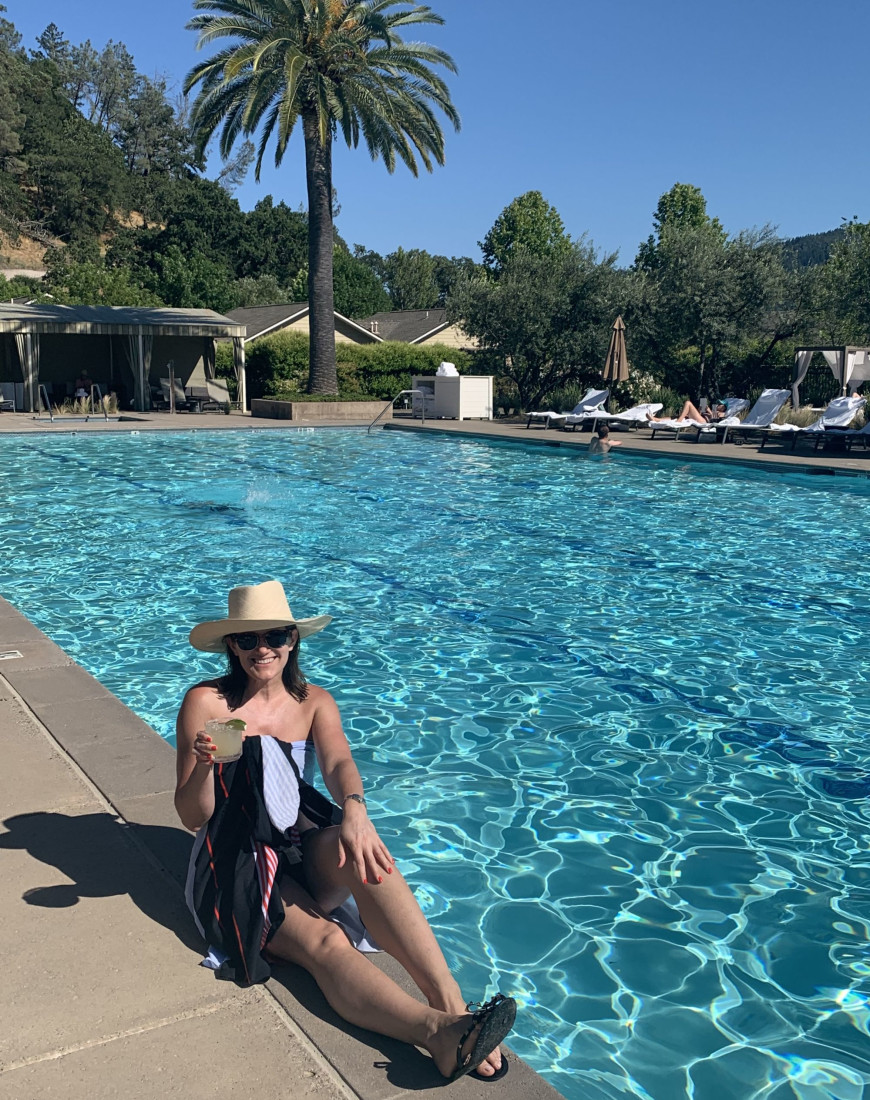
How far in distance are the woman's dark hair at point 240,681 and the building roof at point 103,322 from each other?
88.0 feet

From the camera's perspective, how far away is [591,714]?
6.40 metres

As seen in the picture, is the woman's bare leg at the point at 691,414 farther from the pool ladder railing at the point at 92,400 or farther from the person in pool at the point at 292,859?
the person in pool at the point at 292,859

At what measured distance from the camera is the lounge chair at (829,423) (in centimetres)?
1870

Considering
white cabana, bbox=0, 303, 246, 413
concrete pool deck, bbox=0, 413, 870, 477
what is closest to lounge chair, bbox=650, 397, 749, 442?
concrete pool deck, bbox=0, 413, 870, 477

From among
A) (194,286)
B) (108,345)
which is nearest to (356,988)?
(108,345)

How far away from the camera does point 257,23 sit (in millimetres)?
26172

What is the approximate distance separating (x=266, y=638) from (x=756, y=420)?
19522mm

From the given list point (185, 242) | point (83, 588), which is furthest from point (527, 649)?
point (185, 242)

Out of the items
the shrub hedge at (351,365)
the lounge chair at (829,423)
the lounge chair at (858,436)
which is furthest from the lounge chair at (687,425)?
the shrub hedge at (351,365)

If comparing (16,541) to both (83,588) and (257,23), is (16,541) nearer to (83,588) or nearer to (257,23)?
(83,588)

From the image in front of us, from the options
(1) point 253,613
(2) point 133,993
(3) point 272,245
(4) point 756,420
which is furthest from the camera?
(3) point 272,245

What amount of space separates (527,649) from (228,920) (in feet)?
16.4

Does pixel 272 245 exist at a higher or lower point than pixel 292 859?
higher

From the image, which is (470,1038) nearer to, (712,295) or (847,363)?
(847,363)
